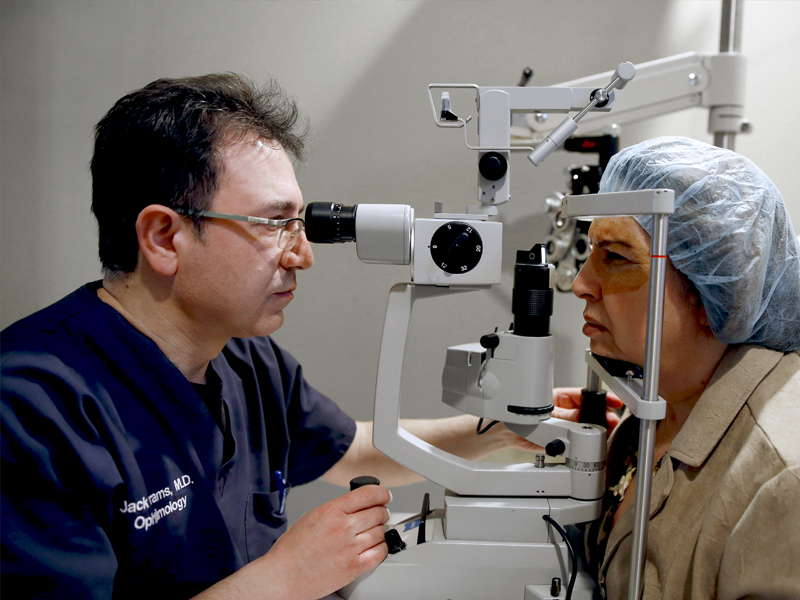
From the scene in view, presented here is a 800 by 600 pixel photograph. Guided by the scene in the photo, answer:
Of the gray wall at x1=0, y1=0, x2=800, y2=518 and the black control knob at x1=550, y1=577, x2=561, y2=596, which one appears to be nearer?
the black control knob at x1=550, y1=577, x2=561, y2=596

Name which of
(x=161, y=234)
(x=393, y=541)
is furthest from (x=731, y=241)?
(x=161, y=234)

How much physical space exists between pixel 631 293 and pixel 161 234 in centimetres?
81

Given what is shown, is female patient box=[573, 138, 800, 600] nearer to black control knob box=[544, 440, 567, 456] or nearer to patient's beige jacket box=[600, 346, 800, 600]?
patient's beige jacket box=[600, 346, 800, 600]

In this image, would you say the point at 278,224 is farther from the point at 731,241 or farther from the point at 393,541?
the point at 731,241

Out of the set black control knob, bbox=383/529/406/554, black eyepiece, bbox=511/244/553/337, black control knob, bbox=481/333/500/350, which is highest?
black eyepiece, bbox=511/244/553/337

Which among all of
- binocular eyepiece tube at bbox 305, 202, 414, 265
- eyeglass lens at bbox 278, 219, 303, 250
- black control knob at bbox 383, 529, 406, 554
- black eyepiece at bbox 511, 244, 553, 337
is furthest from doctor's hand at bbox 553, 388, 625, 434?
eyeglass lens at bbox 278, 219, 303, 250

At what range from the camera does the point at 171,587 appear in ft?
2.80

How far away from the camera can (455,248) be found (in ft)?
2.58

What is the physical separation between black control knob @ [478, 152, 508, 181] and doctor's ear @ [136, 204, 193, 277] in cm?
52

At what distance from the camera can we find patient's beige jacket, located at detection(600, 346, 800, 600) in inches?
24.8

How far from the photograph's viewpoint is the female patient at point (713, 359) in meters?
0.65

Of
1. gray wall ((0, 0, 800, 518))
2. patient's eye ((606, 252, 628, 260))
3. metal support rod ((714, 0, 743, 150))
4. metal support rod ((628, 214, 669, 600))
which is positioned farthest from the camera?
gray wall ((0, 0, 800, 518))

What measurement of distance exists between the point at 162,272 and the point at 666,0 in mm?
1743

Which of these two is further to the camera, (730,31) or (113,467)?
(730,31)
